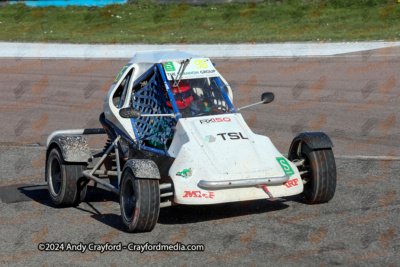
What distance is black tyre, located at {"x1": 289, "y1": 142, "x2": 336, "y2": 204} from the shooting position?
297 inches

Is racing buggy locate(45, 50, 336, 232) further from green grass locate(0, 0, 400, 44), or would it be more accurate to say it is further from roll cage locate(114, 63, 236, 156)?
green grass locate(0, 0, 400, 44)

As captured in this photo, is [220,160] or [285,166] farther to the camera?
[285,166]

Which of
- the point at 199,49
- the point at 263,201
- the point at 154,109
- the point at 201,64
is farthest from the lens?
the point at 199,49

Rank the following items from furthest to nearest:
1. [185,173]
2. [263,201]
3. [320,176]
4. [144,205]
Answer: [263,201] < [320,176] < [185,173] < [144,205]

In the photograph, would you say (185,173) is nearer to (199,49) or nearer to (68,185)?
(68,185)

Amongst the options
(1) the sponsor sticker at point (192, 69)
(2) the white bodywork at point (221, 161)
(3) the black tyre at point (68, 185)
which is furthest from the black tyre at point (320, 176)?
(3) the black tyre at point (68, 185)

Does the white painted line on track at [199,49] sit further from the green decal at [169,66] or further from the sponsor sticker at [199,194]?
the sponsor sticker at [199,194]

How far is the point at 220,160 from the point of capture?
7102mm

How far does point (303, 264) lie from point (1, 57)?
16465 mm

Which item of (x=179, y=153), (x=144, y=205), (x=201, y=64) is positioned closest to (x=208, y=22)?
(x=201, y=64)

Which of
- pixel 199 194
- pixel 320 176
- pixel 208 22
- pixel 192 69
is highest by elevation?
pixel 192 69

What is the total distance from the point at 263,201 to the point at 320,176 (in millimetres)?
805

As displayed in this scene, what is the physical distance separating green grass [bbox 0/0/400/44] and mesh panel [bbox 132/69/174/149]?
488 inches

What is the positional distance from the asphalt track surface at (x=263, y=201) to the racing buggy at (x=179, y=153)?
1.02 ft
